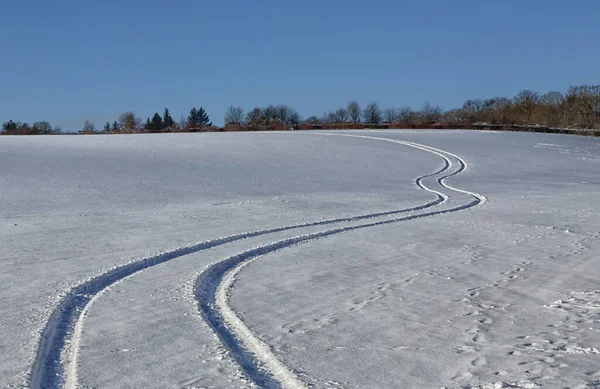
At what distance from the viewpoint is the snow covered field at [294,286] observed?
5.64 meters

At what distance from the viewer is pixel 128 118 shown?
88688 millimetres

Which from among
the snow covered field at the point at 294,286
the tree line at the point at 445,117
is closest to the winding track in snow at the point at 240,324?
the snow covered field at the point at 294,286

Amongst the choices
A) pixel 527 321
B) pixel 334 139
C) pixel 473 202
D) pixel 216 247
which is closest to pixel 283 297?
pixel 527 321

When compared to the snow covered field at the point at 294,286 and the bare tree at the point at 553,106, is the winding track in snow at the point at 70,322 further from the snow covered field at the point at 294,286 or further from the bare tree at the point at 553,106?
the bare tree at the point at 553,106

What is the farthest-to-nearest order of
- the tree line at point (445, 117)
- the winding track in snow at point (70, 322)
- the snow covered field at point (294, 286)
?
the tree line at point (445, 117) → the snow covered field at point (294, 286) → the winding track in snow at point (70, 322)

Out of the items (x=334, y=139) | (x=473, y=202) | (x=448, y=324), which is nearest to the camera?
(x=448, y=324)

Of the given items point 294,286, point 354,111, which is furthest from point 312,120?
point 294,286

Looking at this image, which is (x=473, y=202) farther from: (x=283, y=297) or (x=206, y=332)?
(x=206, y=332)

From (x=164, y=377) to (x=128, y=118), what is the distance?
86255 mm

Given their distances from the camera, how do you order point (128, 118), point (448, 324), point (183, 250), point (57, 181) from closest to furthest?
point (448, 324) < point (183, 250) < point (57, 181) < point (128, 118)

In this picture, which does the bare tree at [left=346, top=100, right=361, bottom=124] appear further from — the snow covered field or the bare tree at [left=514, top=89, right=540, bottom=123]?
the snow covered field

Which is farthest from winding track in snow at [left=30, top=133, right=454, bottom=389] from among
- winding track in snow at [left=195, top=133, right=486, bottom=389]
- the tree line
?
the tree line

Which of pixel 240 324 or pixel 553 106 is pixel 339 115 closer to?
pixel 553 106

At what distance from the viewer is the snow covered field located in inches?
222
